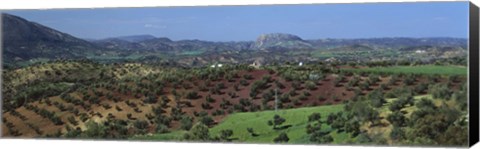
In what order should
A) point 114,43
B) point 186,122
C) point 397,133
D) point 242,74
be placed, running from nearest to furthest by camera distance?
point 397,133 < point 242,74 < point 186,122 < point 114,43

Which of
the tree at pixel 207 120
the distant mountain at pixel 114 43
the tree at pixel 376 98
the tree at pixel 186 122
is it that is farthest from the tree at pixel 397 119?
the distant mountain at pixel 114 43

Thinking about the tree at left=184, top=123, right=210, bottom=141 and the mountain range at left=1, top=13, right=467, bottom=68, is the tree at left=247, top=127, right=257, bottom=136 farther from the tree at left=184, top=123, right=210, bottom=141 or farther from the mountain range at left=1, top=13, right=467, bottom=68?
the mountain range at left=1, top=13, right=467, bottom=68

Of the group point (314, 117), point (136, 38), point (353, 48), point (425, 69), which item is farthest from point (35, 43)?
point (425, 69)

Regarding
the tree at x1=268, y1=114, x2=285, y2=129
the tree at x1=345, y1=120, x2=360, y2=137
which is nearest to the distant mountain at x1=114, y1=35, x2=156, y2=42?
the tree at x1=268, y1=114, x2=285, y2=129

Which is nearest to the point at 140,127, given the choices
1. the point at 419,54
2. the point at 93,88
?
the point at 93,88

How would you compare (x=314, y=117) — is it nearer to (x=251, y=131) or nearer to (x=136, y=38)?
(x=251, y=131)

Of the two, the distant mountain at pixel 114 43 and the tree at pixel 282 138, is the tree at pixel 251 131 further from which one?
the distant mountain at pixel 114 43

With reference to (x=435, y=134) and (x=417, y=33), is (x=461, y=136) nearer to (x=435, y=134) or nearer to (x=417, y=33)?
(x=435, y=134)
